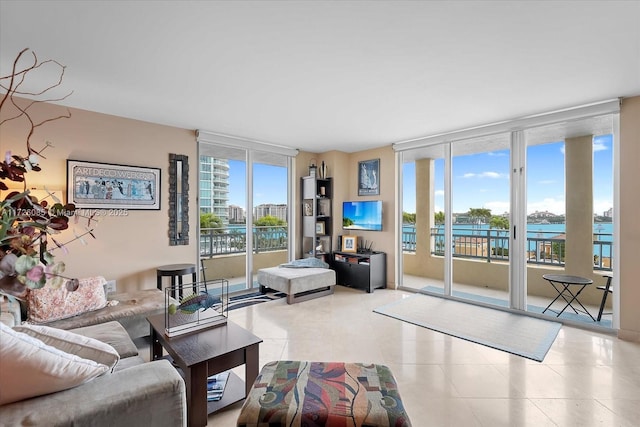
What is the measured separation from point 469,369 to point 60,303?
344 cm

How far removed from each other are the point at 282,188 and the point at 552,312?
168 inches

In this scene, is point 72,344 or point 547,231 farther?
point 547,231

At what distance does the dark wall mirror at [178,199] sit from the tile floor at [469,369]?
4.27ft

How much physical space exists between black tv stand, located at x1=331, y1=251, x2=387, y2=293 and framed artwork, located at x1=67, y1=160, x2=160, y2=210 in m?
3.05

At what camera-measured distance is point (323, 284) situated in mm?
4578

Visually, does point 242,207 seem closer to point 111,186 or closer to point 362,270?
point 111,186

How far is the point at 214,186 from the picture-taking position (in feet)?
14.9

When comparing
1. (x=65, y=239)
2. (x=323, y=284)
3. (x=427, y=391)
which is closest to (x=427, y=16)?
(x=427, y=391)

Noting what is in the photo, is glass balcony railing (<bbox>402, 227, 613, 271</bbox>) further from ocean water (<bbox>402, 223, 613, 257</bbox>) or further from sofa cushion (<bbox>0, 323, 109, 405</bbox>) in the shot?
sofa cushion (<bbox>0, 323, 109, 405</bbox>)

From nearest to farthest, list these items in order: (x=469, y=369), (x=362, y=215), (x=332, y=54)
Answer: (x=332, y=54) → (x=469, y=369) → (x=362, y=215)

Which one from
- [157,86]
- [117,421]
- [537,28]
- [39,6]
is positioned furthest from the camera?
[157,86]

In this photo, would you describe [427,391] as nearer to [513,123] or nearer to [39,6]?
[513,123]

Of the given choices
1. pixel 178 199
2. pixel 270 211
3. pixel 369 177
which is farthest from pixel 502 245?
pixel 178 199

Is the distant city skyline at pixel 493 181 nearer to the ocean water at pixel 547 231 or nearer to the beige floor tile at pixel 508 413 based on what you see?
the ocean water at pixel 547 231
